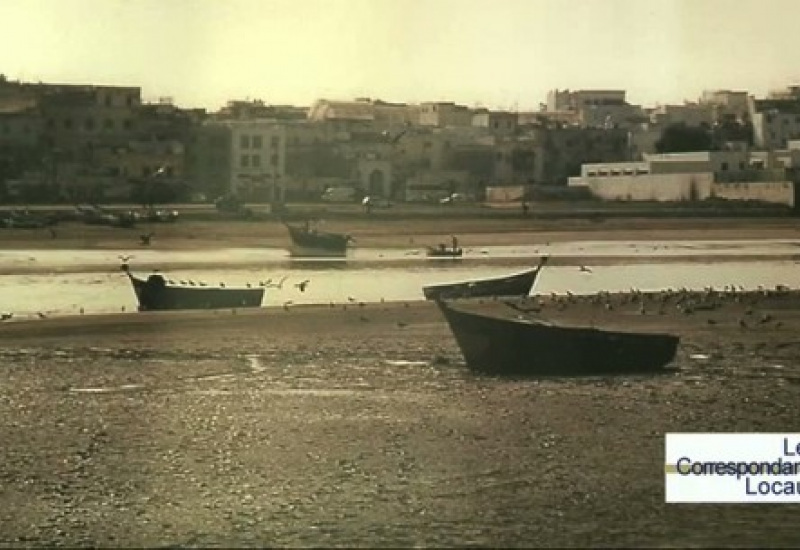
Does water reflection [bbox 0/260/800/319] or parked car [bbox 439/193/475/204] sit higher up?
parked car [bbox 439/193/475/204]

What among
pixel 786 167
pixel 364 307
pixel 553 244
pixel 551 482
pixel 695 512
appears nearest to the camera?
pixel 695 512

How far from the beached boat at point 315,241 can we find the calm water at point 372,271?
0.08 metres

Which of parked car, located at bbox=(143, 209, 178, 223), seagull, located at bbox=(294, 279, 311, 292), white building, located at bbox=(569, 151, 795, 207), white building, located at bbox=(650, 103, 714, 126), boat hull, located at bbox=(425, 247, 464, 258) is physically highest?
white building, located at bbox=(650, 103, 714, 126)

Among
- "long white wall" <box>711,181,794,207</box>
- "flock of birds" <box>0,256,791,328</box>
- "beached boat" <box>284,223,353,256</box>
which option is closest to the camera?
"long white wall" <box>711,181,794,207</box>

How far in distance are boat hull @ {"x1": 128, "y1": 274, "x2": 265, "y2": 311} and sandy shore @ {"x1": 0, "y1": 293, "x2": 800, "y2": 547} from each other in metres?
0.88

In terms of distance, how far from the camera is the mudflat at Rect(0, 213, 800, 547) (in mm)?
2113

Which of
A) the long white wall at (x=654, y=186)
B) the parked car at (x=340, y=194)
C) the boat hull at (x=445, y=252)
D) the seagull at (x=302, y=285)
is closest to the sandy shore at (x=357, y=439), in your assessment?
the long white wall at (x=654, y=186)

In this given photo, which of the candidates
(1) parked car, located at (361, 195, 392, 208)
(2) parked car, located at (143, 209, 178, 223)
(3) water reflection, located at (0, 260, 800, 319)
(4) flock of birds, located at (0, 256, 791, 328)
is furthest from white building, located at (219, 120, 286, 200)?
(3) water reflection, located at (0, 260, 800, 319)

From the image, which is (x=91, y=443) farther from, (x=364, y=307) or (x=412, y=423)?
(x=364, y=307)

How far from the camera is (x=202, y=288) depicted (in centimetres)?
580

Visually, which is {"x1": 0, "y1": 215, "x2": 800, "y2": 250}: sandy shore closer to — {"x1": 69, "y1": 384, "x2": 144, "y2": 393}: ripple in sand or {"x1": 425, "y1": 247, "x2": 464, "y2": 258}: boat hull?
{"x1": 425, "y1": 247, "x2": 464, "y2": 258}: boat hull

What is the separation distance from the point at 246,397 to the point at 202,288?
250cm

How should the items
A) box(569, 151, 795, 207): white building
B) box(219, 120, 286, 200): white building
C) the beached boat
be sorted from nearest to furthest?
1. box(219, 120, 286, 200): white building
2. box(569, 151, 795, 207): white building
3. the beached boat

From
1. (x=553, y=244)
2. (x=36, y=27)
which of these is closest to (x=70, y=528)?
(x=36, y=27)
